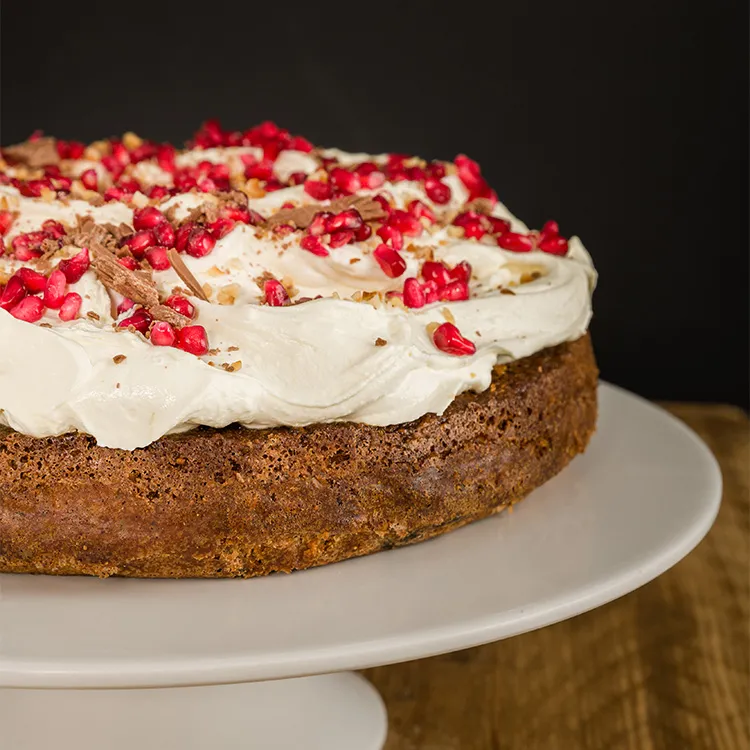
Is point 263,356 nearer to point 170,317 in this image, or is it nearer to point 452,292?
point 170,317

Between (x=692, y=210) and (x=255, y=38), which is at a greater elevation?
(x=255, y=38)

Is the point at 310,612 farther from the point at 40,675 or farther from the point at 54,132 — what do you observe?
the point at 54,132

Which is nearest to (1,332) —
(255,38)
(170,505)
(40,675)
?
(170,505)

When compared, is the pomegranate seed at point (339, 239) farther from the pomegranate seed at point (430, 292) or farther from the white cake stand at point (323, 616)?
the white cake stand at point (323, 616)

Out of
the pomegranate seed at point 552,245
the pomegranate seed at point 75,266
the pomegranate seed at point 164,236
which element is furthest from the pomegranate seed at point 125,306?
the pomegranate seed at point 552,245

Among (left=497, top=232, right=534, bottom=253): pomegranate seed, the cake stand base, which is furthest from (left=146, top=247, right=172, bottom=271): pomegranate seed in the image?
the cake stand base
